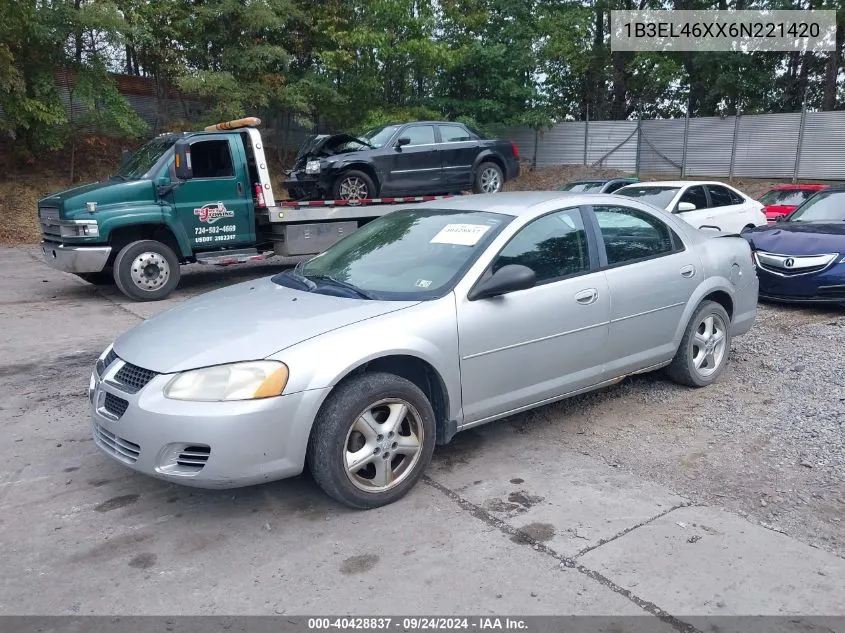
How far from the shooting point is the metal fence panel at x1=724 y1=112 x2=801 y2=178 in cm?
2078

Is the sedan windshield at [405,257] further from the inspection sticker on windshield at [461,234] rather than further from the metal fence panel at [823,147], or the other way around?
the metal fence panel at [823,147]

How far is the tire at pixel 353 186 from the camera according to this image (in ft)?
37.9

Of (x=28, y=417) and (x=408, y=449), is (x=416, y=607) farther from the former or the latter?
(x=28, y=417)

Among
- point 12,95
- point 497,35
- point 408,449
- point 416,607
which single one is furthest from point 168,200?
point 497,35

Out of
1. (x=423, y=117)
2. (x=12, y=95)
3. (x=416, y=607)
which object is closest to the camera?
(x=416, y=607)

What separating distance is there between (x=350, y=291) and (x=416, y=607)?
1918mm

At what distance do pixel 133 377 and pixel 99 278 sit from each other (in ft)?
25.6

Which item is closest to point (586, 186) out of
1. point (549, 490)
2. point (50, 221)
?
point (50, 221)

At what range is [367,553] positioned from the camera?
3363 mm

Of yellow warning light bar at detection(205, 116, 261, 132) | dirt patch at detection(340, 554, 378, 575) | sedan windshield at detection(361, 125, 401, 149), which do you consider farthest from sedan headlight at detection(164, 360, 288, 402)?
sedan windshield at detection(361, 125, 401, 149)

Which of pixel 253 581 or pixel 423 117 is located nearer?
pixel 253 581

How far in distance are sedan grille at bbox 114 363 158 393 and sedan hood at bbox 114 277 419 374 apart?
0.03m

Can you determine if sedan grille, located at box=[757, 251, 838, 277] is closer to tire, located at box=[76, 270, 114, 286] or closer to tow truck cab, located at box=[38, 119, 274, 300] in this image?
tow truck cab, located at box=[38, 119, 274, 300]

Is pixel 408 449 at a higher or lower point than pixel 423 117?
lower
